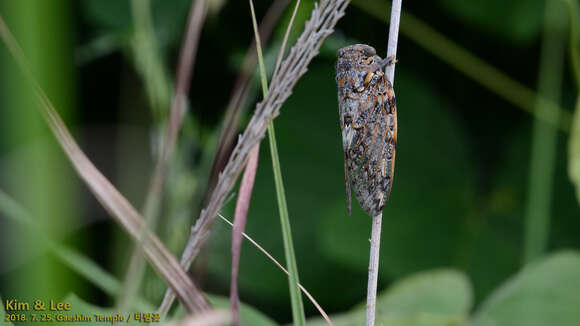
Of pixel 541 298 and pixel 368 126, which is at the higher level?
pixel 368 126

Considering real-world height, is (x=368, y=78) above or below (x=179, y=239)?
above

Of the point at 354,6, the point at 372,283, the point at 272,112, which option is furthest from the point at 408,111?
the point at 272,112

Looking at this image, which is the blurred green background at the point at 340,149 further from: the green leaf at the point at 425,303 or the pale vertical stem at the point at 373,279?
the pale vertical stem at the point at 373,279

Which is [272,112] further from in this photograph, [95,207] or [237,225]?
[95,207]

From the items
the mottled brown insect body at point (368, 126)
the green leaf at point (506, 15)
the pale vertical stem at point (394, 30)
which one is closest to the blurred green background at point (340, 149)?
the green leaf at point (506, 15)

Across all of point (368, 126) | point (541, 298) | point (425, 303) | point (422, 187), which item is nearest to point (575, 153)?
point (541, 298)

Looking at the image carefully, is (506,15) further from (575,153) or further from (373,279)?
(373,279)

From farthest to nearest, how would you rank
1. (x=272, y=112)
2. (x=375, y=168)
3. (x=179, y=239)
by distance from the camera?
(x=179, y=239) < (x=375, y=168) < (x=272, y=112)
